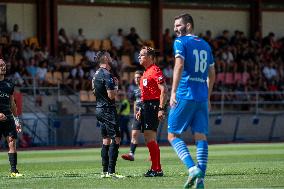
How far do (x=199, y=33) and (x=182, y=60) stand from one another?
31918 millimetres

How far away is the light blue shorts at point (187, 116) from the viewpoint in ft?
44.2

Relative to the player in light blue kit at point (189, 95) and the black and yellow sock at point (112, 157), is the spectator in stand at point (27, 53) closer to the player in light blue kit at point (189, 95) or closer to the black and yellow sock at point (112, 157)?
the black and yellow sock at point (112, 157)

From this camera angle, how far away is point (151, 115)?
17.4 m

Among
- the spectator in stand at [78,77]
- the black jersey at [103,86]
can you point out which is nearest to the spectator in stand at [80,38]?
the spectator in stand at [78,77]

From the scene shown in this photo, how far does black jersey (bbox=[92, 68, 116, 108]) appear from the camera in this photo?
16.6 metres

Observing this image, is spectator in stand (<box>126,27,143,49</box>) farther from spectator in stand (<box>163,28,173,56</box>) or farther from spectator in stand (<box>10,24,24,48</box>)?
spectator in stand (<box>10,24,24,48</box>)

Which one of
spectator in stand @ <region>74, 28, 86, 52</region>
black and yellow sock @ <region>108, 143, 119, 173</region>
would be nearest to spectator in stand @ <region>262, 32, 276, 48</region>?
spectator in stand @ <region>74, 28, 86, 52</region>

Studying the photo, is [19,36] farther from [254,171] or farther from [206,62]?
[206,62]

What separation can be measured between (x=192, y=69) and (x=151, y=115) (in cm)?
392

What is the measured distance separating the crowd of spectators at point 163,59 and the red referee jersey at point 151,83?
18419mm

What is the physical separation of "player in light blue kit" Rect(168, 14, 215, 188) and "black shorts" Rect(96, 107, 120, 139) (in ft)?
10.2

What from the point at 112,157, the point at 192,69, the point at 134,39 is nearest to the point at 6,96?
the point at 112,157

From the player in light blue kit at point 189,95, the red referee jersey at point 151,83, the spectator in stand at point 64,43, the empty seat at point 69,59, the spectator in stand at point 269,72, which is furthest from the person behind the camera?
the spectator in stand at point 269,72

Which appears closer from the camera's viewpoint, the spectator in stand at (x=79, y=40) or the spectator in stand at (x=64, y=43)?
the spectator in stand at (x=64, y=43)
